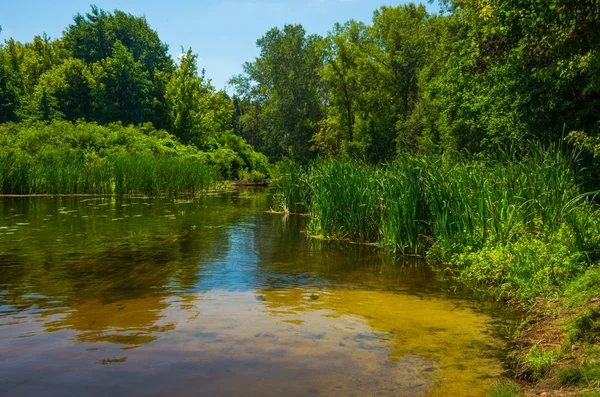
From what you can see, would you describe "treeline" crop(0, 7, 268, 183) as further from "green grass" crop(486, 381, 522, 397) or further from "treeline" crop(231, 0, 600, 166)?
"green grass" crop(486, 381, 522, 397)

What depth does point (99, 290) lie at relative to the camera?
7.27m

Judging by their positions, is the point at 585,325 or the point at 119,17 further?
the point at 119,17

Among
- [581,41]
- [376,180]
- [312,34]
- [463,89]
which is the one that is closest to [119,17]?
[312,34]

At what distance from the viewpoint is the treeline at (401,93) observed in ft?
54.8

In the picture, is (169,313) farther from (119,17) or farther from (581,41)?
(119,17)

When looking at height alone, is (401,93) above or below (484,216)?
above

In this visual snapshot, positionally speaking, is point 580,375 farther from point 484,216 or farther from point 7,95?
point 7,95

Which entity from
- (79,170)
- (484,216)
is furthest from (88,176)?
(484,216)

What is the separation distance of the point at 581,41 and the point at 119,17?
6476cm

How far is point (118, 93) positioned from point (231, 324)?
5199cm

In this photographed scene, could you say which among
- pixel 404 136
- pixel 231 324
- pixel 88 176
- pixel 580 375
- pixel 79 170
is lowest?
pixel 231 324

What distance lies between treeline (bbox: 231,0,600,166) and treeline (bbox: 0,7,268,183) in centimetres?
705

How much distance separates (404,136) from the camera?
148ft

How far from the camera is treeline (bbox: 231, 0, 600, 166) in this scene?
16.7 meters
